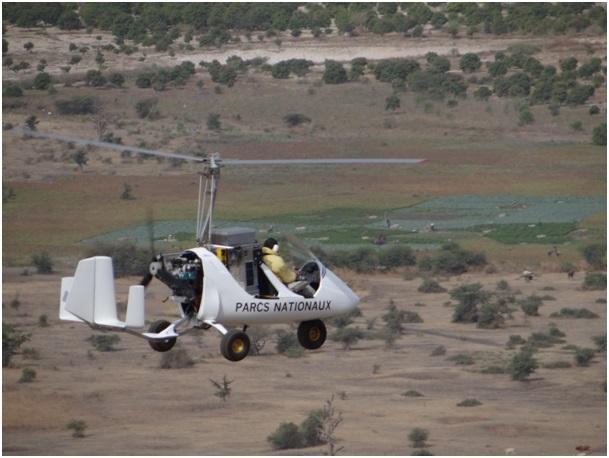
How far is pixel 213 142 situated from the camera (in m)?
118

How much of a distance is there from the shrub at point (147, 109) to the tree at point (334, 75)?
10.7 m

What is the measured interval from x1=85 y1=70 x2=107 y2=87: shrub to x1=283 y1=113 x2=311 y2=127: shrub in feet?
41.3

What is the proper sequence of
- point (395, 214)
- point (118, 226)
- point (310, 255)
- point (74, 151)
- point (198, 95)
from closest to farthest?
1. point (310, 255)
2. point (118, 226)
3. point (395, 214)
4. point (74, 151)
5. point (198, 95)

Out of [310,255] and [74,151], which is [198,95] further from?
[310,255]

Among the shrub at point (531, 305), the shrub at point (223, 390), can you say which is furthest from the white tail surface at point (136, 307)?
the shrub at point (531, 305)

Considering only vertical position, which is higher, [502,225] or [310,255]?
[502,225]

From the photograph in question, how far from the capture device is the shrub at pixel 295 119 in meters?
124

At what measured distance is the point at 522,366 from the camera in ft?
300

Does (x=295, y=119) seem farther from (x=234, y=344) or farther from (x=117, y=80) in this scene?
(x=234, y=344)

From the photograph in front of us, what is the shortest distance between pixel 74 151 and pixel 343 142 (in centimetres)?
1449

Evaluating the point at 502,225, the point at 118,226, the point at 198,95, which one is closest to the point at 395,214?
the point at 502,225

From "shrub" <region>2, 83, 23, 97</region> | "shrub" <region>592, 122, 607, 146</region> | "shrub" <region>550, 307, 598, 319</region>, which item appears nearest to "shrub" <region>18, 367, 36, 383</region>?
"shrub" <region>550, 307, 598, 319</region>

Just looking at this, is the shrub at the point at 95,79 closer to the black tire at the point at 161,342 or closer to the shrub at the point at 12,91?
the shrub at the point at 12,91

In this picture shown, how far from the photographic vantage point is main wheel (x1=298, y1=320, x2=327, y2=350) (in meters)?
35.8
